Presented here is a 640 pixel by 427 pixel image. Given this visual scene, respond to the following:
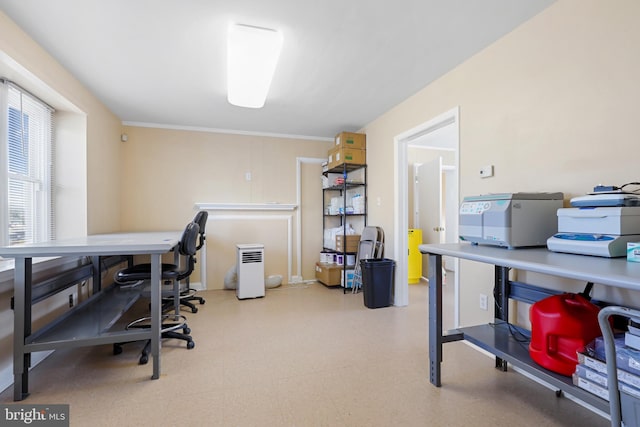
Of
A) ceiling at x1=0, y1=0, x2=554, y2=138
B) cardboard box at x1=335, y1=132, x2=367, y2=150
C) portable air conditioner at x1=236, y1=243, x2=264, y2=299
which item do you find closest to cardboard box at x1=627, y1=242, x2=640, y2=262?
ceiling at x1=0, y1=0, x2=554, y2=138

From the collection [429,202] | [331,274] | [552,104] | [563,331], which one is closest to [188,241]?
[331,274]

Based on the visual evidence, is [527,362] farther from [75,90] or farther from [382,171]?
[75,90]

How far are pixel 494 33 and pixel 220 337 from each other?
3.24 m

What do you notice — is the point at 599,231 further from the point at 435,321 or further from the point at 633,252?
the point at 435,321

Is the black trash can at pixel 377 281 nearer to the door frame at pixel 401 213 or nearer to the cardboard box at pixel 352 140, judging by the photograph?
the door frame at pixel 401 213

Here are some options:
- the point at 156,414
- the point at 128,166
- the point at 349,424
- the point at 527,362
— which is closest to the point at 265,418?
the point at 349,424

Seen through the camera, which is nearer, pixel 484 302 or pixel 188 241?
pixel 484 302

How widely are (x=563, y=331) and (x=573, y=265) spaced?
52cm

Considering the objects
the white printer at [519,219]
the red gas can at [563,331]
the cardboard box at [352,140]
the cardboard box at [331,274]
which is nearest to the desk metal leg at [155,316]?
the white printer at [519,219]

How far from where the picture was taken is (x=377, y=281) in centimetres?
342

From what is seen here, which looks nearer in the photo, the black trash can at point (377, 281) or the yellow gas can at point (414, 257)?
the black trash can at point (377, 281)

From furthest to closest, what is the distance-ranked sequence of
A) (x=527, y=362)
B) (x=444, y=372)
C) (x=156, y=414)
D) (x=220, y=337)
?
(x=220, y=337)
(x=444, y=372)
(x=156, y=414)
(x=527, y=362)

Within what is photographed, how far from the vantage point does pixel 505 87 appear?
2.11 metres

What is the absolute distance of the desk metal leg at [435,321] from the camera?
6.08 ft
